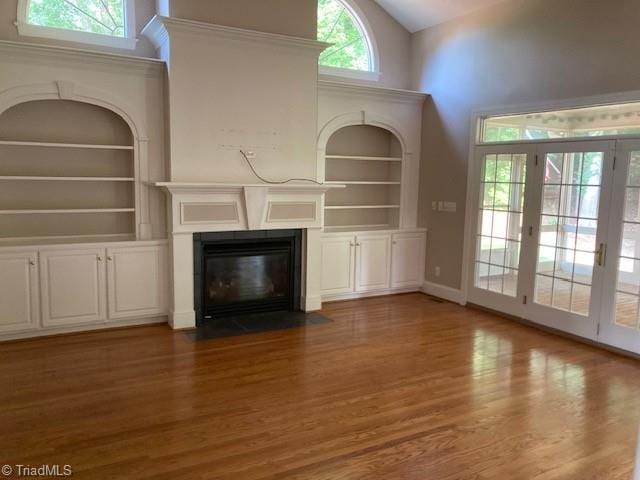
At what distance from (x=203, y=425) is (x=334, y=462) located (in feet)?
2.87

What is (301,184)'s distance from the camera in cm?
540

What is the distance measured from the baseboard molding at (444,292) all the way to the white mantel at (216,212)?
2.14m

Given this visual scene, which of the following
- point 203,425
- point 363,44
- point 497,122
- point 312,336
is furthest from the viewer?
point 363,44

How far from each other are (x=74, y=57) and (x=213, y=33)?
1303 mm

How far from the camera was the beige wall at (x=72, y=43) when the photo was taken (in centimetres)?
457

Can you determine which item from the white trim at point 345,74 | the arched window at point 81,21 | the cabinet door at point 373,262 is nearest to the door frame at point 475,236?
the cabinet door at point 373,262

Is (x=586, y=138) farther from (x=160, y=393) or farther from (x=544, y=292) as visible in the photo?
(x=160, y=393)

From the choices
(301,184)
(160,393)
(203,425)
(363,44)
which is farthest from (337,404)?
(363,44)

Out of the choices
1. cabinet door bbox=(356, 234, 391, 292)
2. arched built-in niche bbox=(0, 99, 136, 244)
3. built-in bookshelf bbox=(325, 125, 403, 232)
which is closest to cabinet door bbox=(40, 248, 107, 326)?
arched built-in niche bbox=(0, 99, 136, 244)

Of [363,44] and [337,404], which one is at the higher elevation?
[363,44]

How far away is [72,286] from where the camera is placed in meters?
4.63

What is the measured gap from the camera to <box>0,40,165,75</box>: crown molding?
4309mm

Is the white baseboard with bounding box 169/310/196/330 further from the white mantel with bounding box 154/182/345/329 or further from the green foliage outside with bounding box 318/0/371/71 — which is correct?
the green foliage outside with bounding box 318/0/371/71

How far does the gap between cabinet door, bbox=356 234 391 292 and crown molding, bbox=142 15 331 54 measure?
2364 millimetres
